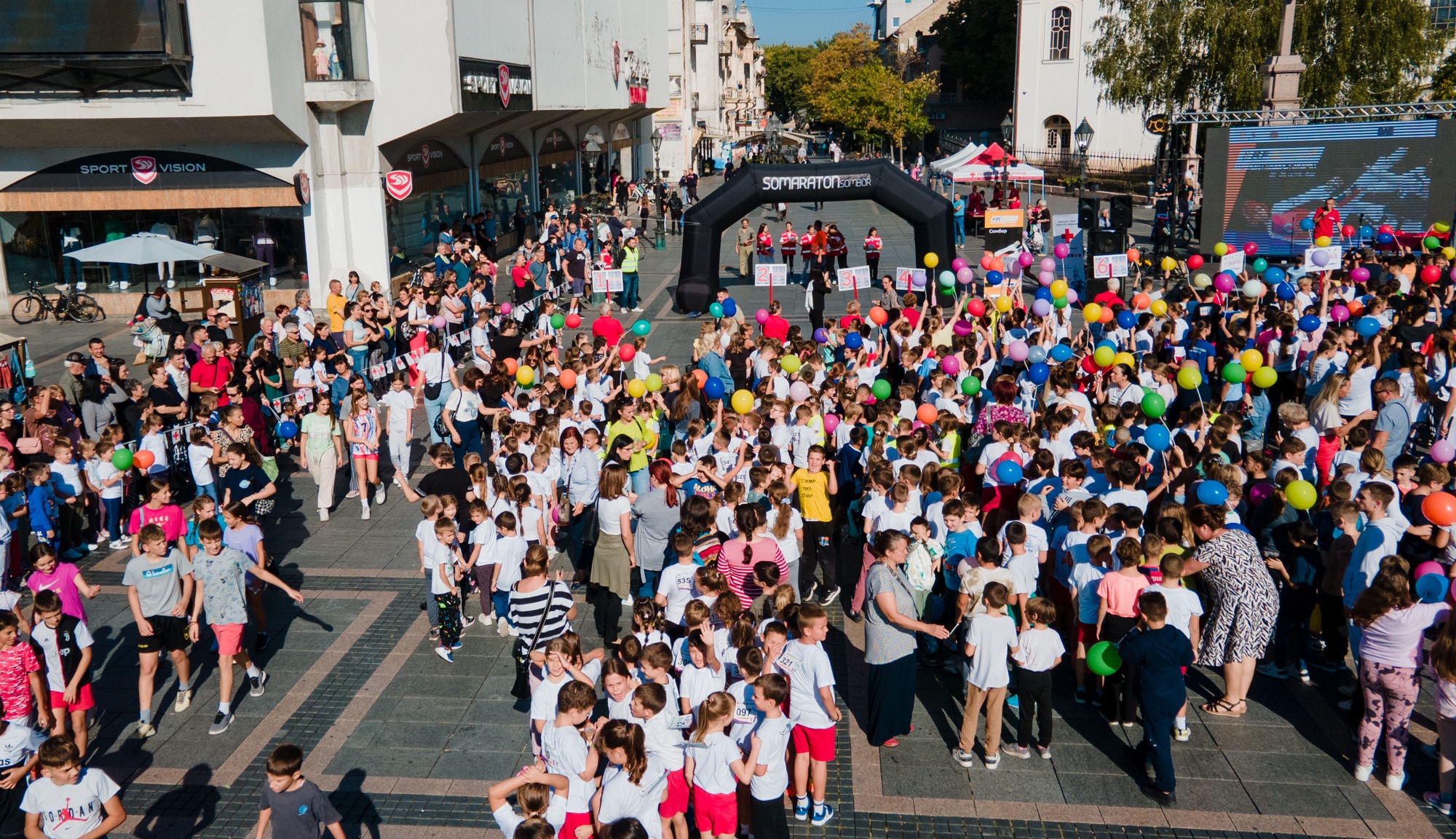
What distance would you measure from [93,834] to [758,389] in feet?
24.0

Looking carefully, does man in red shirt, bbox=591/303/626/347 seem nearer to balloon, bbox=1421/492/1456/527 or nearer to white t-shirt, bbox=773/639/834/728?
white t-shirt, bbox=773/639/834/728

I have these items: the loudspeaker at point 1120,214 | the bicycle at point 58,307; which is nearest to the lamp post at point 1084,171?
the loudspeaker at point 1120,214

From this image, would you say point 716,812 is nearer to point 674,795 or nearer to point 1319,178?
point 674,795

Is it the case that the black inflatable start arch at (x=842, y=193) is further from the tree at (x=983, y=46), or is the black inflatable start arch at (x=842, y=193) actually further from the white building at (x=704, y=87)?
the tree at (x=983, y=46)

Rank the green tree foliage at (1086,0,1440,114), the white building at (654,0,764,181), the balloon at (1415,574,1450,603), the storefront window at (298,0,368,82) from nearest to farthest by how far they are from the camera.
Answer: the balloon at (1415,574,1450,603) < the storefront window at (298,0,368,82) < the green tree foliage at (1086,0,1440,114) < the white building at (654,0,764,181)

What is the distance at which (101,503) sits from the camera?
1130 cm

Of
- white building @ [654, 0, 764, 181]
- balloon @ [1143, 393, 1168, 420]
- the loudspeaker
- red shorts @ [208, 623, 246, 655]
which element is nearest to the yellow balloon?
balloon @ [1143, 393, 1168, 420]

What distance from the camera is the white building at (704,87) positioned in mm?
61969

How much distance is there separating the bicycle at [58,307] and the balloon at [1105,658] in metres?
23.3

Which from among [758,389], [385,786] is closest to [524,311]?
[758,389]

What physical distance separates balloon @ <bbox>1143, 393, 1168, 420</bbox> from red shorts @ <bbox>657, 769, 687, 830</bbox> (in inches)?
249

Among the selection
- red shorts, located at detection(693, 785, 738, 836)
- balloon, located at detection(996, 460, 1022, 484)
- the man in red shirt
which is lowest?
red shorts, located at detection(693, 785, 738, 836)

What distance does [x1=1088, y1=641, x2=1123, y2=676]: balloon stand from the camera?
709 centimetres

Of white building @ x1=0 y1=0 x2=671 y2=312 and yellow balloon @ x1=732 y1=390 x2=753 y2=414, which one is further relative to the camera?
white building @ x1=0 y1=0 x2=671 y2=312
